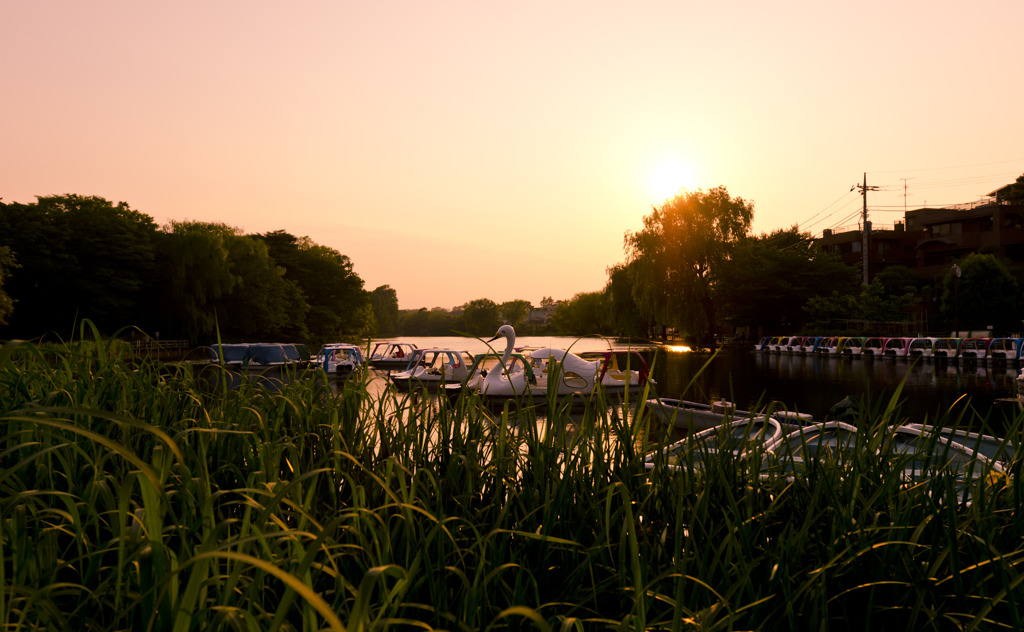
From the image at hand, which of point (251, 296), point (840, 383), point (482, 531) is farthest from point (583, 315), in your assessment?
point (482, 531)

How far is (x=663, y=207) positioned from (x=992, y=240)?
36139mm

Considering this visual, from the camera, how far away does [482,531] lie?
2.54m

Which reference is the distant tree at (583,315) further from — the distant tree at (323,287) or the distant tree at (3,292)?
the distant tree at (3,292)

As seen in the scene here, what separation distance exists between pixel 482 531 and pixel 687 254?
4566cm

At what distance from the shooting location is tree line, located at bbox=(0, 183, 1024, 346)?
4641 centimetres

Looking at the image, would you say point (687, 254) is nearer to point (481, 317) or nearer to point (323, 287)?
point (323, 287)

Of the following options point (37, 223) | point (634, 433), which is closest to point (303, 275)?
point (37, 223)

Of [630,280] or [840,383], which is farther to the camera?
[630,280]

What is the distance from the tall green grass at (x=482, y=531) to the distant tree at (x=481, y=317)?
149 m

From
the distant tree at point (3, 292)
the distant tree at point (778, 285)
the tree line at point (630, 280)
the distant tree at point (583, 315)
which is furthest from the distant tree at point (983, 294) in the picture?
the distant tree at point (3, 292)

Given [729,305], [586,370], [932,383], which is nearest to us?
[586,370]

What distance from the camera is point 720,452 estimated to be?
103 inches

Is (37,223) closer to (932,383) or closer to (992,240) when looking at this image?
(932,383)

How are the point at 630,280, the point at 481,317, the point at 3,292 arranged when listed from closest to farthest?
the point at 3,292
the point at 630,280
the point at 481,317
